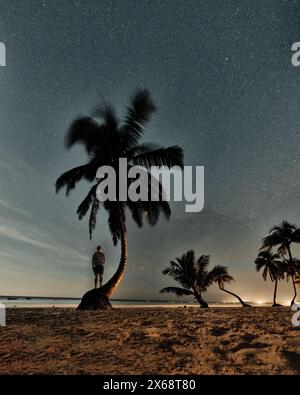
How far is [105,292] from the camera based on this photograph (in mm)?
11156

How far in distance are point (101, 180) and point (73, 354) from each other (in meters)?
9.77

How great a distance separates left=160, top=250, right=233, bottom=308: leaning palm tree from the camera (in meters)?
28.9

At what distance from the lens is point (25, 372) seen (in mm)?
3402

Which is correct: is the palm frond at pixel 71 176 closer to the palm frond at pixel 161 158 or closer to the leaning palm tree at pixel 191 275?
the palm frond at pixel 161 158

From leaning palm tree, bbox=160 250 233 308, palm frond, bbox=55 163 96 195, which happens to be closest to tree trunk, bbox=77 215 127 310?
palm frond, bbox=55 163 96 195

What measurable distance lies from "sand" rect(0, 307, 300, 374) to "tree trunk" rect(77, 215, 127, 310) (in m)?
5.24

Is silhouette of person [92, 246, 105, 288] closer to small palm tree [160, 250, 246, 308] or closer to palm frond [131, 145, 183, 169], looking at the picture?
palm frond [131, 145, 183, 169]

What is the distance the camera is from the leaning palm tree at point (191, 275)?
1139 inches

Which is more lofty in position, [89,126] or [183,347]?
[89,126]

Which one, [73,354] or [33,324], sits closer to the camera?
[73,354]

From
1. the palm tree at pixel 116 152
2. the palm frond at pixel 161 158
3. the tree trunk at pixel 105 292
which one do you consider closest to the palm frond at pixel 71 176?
the palm tree at pixel 116 152
